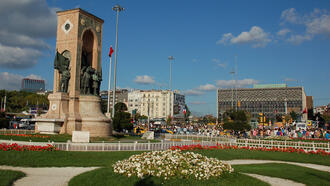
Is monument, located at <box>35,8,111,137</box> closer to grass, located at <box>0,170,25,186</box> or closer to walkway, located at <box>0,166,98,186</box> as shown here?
walkway, located at <box>0,166,98,186</box>

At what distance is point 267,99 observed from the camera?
139500 mm

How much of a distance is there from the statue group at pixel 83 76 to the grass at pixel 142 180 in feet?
54.3

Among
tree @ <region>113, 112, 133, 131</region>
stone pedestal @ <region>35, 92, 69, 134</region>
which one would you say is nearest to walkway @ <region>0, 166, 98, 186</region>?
stone pedestal @ <region>35, 92, 69, 134</region>

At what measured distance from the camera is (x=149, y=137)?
2914cm

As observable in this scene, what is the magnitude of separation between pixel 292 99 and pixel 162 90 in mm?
64077

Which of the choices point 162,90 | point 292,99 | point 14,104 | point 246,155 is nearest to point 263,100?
point 292,99

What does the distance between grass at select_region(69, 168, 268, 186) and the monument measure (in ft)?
48.3

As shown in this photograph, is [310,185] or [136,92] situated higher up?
[136,92]

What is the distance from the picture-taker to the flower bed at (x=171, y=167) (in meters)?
8.55

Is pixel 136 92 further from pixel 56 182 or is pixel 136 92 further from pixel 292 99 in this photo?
pixel 56 182

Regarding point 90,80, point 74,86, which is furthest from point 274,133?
point 74,86

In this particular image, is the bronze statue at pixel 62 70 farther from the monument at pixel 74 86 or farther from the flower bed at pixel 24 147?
the flower bed at pixel 24 147

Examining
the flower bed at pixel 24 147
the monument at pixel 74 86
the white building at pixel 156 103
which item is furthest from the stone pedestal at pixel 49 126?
the white building at pixel 156 103

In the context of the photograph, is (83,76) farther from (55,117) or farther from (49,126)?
(49,126)
